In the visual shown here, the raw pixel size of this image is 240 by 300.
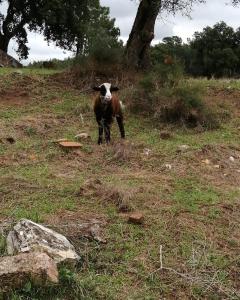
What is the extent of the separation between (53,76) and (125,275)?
10309 mm

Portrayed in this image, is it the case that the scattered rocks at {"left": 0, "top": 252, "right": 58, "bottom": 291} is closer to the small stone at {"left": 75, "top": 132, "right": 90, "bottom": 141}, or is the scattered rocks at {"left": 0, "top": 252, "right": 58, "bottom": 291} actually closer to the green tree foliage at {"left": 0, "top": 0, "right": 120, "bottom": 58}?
the small stone at {"left": 75, "top": 132, "right": 90, "bottom": 141}

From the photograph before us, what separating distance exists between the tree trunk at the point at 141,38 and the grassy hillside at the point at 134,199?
152 inches

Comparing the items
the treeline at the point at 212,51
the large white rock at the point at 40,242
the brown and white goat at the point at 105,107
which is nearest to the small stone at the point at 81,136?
the brown and white goat at the point at 105,107

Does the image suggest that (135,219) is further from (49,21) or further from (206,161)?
(49,21)

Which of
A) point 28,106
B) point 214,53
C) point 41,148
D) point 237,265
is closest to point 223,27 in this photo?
point 214,53

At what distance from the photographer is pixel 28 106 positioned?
12.1 metres

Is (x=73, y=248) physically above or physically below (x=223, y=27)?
below

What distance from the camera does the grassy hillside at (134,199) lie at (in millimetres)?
4676

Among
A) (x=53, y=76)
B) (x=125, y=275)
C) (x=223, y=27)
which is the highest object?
(x=223, y=27)

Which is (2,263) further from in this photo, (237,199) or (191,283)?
(237,199)

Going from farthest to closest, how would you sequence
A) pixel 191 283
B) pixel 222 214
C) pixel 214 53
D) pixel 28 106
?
pixel 214 53 → pixel 28 106 → pixel 222 214 → pixel 191 283

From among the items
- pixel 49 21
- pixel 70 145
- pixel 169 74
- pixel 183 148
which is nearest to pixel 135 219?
pixel 70 145

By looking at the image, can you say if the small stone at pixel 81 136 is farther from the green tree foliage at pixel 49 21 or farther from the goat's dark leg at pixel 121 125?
the green tree foliage at pixel 49 21

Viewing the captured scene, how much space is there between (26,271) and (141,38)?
11.8 meters
